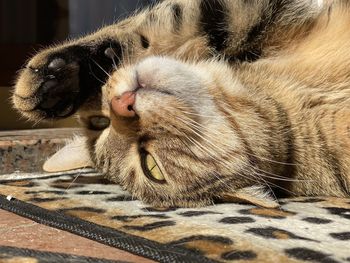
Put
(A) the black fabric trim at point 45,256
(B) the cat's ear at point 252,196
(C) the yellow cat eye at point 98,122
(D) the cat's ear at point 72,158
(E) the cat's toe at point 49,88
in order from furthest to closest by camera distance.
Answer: (D) the cat's ear at point 72,158 → (C) the yellow cat eye at point 98,122 → (E) the cat's toe at point 49,88 → (B) the cat's ear at point 252,196 → (A) the black fabric trim at point 45,256

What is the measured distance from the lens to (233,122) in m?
1.70

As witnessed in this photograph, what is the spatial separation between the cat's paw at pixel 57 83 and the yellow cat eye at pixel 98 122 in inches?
3.8

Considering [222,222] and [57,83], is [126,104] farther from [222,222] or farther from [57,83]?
[222,222]

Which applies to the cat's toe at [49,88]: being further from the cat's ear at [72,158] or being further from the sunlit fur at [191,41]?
the cat's ear at [72,158]

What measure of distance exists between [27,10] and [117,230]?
3.44 m

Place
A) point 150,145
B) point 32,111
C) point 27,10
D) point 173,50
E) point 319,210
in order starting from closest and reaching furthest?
1. point 319,210
2. point 150,145
3. point 32,111
4. point 173,50
5. point 27,10

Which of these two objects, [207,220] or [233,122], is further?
[233,122]

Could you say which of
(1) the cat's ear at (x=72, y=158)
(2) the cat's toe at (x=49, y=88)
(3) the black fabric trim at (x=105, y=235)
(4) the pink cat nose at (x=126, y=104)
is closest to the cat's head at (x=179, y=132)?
(4) the pink cat nose at (x=126, y=104)

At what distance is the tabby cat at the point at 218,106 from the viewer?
1663 millimetres

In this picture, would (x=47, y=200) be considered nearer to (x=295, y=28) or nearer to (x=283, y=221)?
(x=283, y=221)

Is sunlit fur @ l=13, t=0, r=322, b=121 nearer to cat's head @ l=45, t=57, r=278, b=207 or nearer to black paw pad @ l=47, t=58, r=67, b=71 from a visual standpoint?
black paw pad @ l=47, t=58, r=67, b=71

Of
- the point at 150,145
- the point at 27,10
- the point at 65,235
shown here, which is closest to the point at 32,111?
the point at 150,145

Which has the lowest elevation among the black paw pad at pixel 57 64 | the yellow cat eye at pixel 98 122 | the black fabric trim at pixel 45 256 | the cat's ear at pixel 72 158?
the black fabric trim at pixel 45 256

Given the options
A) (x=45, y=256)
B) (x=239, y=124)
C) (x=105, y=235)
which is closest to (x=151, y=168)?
(x=239, y=124)
